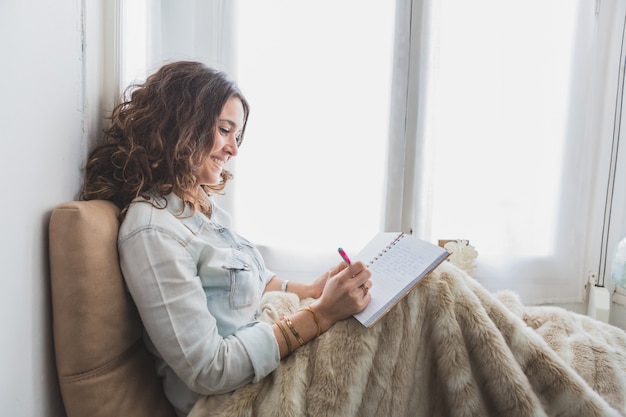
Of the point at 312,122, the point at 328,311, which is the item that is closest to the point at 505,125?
the point at 312,122

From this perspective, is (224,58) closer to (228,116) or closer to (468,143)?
(228,116)

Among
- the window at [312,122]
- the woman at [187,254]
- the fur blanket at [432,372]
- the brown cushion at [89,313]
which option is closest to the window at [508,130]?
the window at [312,122]

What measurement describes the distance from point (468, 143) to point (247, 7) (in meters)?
1.00

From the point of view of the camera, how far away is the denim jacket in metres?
0.69

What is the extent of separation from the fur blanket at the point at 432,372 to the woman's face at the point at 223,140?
1.55 ft

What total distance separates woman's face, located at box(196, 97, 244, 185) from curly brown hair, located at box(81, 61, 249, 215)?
31 millimetres

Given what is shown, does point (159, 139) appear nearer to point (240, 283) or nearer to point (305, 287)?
point (240, 283)

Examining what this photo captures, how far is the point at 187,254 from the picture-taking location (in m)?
0.74

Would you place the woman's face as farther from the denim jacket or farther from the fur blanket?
the fur blanket

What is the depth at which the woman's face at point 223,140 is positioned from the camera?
0.93 m

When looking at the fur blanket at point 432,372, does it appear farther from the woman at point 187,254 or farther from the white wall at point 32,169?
the white wall at point 32,169

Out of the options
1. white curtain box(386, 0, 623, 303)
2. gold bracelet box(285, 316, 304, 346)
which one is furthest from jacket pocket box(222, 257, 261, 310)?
white curtain box(386, 0, 623, 303)

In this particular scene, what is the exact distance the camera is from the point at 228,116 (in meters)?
0.94

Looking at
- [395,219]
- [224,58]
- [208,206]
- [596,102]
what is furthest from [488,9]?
[208,206]
